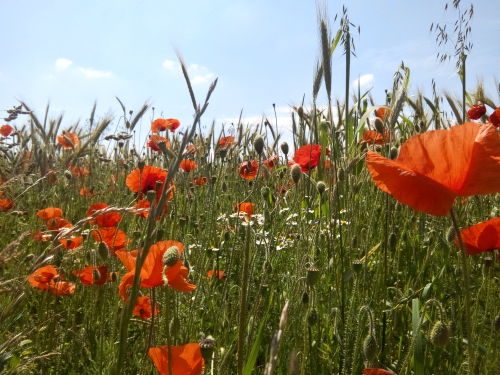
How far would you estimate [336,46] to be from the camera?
1.90m

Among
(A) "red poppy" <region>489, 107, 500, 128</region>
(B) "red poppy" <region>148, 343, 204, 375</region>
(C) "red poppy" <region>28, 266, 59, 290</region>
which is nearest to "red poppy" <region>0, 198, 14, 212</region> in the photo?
(C) "red poppy" <region>28, 266, 59, 290</region>

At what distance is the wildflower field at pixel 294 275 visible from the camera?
102 cm

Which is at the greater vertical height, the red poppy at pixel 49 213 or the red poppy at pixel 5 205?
the red poppy at pixel 5 205

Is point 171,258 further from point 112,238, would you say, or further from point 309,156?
point 309,156

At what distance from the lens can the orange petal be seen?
1.00m

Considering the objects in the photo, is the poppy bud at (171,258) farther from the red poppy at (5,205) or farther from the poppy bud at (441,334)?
the red poppy at (5,205)

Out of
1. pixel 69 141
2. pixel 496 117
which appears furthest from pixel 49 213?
pixel 496 117

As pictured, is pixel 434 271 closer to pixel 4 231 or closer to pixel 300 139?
pixel 300 139

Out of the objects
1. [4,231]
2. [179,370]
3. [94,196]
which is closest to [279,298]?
[179,370]

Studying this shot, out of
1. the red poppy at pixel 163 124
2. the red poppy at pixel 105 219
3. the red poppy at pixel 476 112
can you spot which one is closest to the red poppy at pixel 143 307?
the red poppy at pixel 105 219

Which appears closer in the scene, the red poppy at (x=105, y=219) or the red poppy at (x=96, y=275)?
the red poppy at (x=96, y=275)

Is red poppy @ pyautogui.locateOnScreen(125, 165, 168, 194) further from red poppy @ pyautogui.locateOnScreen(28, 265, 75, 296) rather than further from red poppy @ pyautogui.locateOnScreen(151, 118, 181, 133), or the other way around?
red poppy @ pyautogui.locateOnScreen(151, 118, 181, 133)

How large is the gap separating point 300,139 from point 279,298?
1.24 meters

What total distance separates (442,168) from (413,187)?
0.28ft
